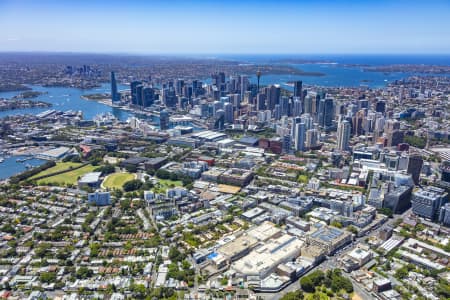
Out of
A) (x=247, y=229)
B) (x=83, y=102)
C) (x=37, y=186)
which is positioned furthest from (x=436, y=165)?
(x=83, y=102)

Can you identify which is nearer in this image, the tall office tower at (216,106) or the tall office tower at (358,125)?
the tall office tower at (358,125)

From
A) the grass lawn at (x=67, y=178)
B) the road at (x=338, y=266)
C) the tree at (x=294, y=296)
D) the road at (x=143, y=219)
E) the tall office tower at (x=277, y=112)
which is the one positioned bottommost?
the road at (x=338, y=266)

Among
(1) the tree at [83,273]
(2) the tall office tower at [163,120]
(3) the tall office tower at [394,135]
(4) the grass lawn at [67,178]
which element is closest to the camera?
(1) the tree at [83,273]

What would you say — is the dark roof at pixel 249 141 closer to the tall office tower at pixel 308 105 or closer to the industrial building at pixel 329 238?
the tall office tower at pixel 308 105

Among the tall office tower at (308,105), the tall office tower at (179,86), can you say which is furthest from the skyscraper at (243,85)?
the tall office tower at (308,105)

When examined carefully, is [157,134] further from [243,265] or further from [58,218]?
[243,265]

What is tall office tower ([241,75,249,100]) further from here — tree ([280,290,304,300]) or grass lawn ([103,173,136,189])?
tree ([280,290,304,300])

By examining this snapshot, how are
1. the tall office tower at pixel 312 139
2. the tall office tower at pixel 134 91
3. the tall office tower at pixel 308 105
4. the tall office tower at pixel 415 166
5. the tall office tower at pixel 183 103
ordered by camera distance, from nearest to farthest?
the tall office tower at pixel 415 166, the tall office tower at pixel 312 139, the tall office tower at pixel 308 105, the tall office tower at pixel 183 103, the tall office tower at pixel 134 91
